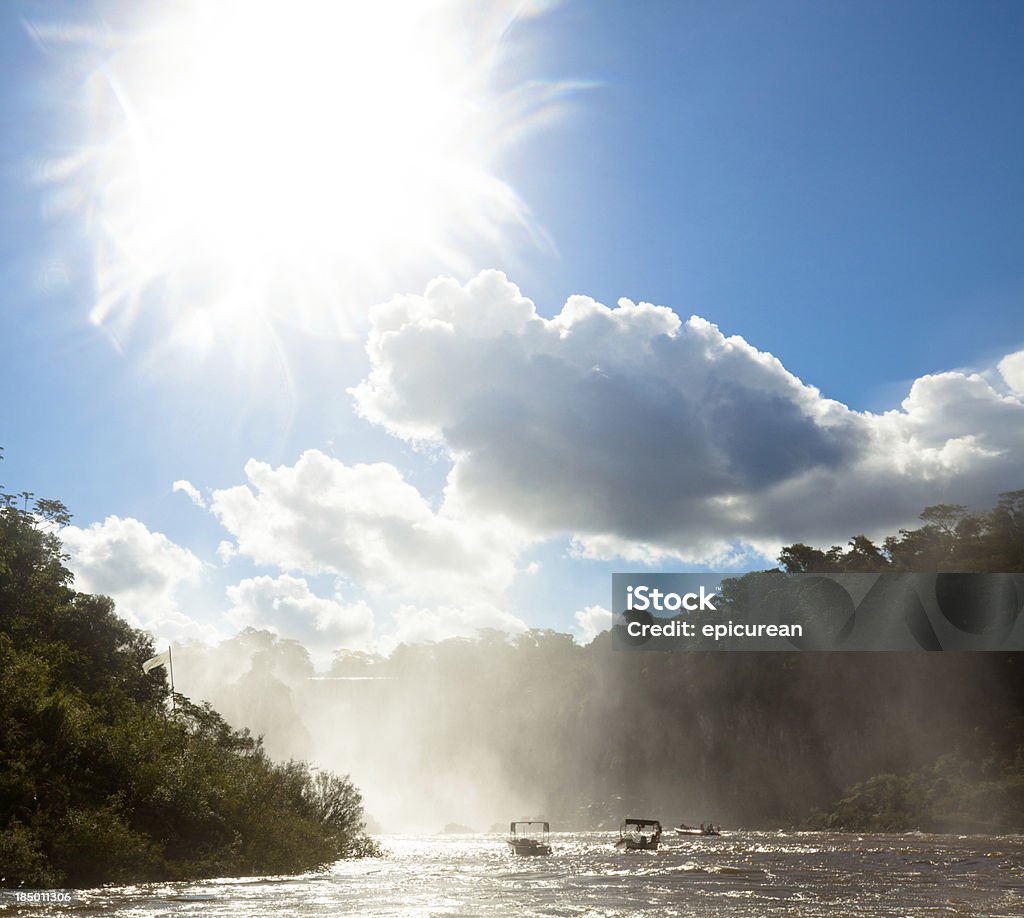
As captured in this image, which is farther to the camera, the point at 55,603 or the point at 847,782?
the point at 847,782

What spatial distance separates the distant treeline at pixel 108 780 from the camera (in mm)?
35688

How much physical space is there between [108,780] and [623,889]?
24.0 metres

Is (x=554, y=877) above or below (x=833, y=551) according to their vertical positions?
below

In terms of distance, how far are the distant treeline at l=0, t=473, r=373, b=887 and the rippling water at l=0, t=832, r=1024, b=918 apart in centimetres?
252

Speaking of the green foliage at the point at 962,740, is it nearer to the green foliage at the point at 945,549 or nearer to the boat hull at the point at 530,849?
the green foliage at the point at 945,549

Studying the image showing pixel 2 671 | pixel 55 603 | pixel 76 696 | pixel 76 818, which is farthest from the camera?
pixel 55 603

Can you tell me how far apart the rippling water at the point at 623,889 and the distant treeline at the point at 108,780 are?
8.25 feet

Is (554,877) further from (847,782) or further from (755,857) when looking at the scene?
(847,782)

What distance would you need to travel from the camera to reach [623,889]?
1565 inches

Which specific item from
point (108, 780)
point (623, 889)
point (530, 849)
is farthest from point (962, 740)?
point (108, 780)

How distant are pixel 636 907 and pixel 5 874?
22587 mm

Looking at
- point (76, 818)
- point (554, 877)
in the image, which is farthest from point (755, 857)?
point (76, 818)

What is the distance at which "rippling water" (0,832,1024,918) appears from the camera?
1176 inches

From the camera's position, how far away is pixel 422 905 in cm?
3159
